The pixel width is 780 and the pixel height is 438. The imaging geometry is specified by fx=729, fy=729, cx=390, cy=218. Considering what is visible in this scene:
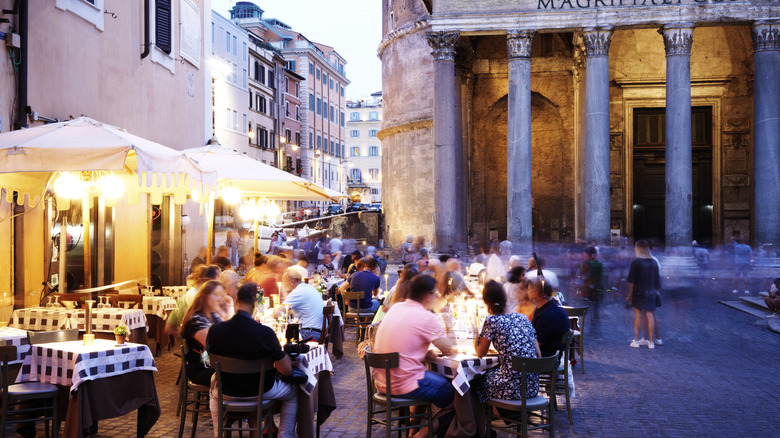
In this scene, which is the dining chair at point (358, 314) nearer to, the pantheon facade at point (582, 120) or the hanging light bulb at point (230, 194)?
the hanging light bulb at point (230, 194)

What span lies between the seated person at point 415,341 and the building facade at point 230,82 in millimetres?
34670

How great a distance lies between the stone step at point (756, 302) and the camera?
14488 millimetres

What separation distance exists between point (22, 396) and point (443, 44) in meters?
16.0

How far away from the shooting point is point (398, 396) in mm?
5848

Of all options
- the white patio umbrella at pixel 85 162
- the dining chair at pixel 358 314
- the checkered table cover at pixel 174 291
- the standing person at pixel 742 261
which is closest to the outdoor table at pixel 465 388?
the white patio umbrella at pixel 85 162

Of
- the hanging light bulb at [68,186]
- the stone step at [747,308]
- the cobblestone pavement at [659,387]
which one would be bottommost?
the cobblestone pavement at [659,387]

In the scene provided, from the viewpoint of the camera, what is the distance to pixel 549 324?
681 cm

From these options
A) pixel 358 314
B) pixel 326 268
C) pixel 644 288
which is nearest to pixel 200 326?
pixel 358 314

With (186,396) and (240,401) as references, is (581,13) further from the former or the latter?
(240,401)

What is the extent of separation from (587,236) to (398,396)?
14.6m

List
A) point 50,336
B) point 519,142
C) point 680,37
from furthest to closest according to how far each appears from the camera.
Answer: point 519,142
point 680,37
point 50,336

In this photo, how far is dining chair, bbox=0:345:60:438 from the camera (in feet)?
19.3

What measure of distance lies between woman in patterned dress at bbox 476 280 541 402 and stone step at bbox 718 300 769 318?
980 cm

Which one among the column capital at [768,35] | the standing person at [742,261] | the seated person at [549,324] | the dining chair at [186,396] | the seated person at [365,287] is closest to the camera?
the dining chair at [186,396]
